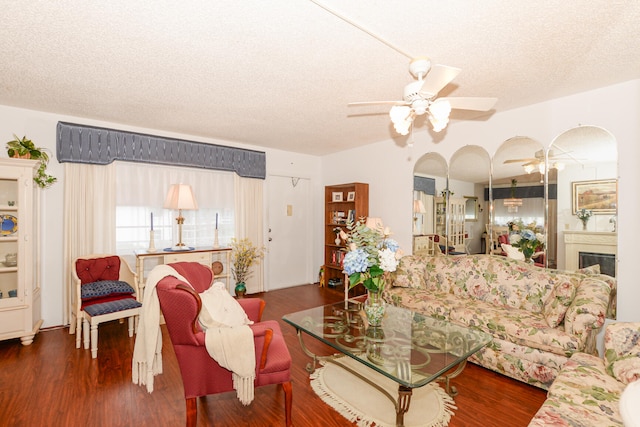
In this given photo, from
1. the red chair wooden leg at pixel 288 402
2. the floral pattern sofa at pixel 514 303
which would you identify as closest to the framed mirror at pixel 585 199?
the floral pattern sofa at pixel 514 303

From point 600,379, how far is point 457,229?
2.31 meters

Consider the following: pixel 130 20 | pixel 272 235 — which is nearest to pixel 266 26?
pixel 130 20

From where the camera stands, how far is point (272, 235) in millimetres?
5664

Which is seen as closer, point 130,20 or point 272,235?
point 130,20

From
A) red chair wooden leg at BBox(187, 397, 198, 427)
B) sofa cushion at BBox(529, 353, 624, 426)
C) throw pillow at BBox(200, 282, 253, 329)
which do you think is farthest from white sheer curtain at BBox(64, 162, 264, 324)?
sofa cushion at BBox(529, 353, 624, 426)

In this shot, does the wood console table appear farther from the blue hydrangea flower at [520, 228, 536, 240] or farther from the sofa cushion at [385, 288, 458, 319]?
the blue hydrangea flower at [520, 228, 536, 240]

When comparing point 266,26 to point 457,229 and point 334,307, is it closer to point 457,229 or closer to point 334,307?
point 334,307

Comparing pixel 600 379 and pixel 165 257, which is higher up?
pixel 165 257

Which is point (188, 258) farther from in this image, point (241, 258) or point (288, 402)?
point (288, 402)

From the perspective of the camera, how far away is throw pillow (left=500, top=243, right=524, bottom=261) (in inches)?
134

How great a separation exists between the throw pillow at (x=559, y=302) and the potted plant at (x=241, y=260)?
392cm

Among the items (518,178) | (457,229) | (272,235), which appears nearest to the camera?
(518,178)

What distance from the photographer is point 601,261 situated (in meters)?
2.88

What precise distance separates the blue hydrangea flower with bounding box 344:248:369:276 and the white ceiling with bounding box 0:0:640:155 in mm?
1495
